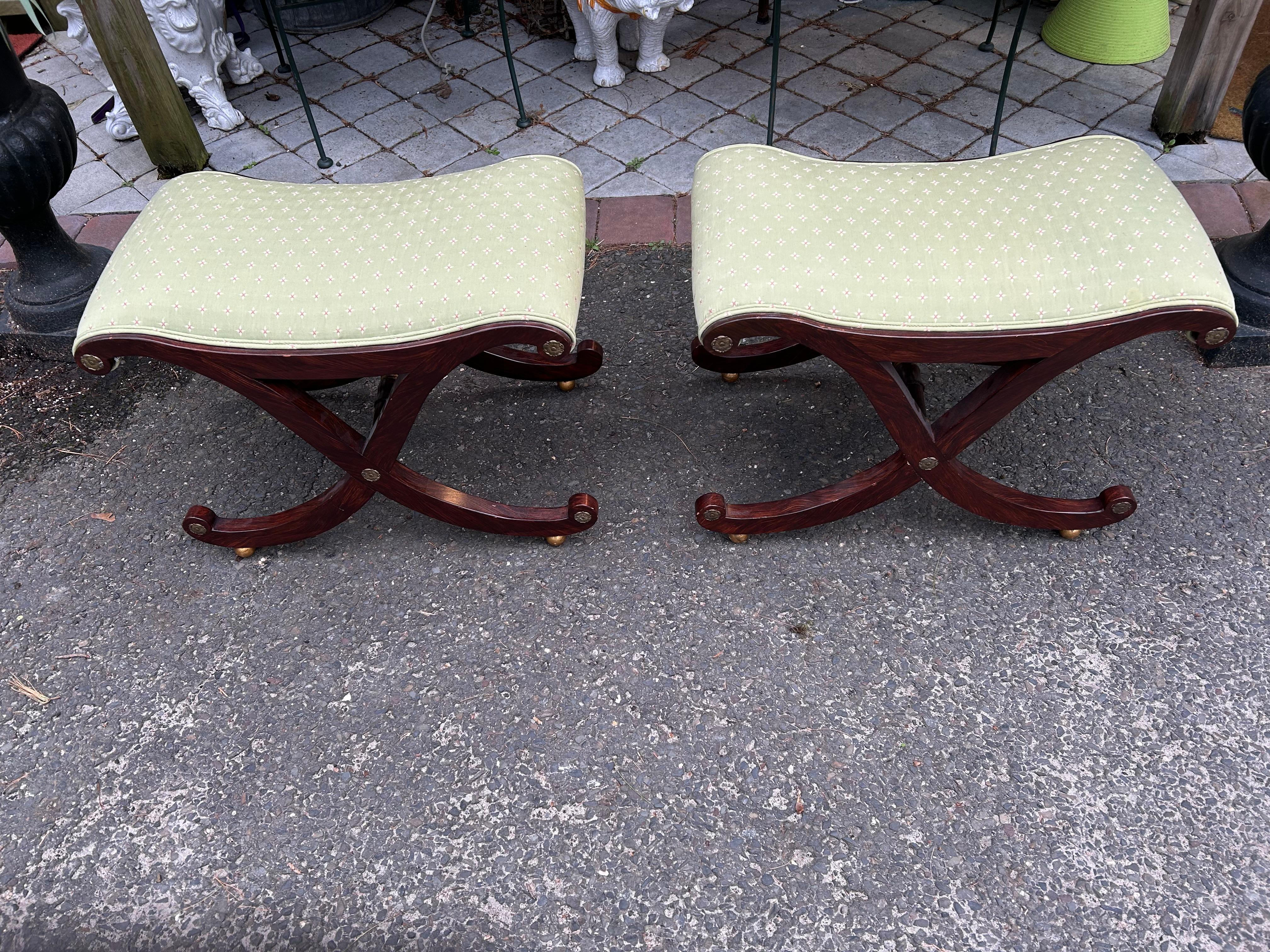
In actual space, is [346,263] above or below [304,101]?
above

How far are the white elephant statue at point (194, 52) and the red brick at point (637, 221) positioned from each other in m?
1.47

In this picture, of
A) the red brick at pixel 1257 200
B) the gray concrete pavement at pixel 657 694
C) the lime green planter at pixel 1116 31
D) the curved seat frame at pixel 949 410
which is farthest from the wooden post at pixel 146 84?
the red brick at pixel 1257 200

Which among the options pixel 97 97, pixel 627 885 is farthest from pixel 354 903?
pixel 97 97

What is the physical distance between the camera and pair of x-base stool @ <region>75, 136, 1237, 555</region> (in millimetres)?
1467

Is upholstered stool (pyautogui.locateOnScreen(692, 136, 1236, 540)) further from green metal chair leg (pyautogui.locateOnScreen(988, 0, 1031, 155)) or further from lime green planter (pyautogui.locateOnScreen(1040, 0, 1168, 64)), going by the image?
lime green planter (pyautogui.locateOnScreen(1040, 0, 1168, 64))

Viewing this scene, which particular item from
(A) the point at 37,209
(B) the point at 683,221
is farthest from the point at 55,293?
(B) the point at 683,221

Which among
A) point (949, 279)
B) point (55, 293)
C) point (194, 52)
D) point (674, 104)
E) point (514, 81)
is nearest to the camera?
point (949, 279)

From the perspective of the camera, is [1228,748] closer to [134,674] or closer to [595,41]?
[134,674]

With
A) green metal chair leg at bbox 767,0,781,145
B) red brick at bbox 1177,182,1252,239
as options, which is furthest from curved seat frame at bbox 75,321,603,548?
red brick at bbox 1177,182,1252,239

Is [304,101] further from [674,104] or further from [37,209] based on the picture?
[674,104]

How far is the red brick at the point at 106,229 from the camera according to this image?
8.87 feet

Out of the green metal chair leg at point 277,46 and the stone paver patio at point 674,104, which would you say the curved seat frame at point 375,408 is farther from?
the green metal chair leg at point 277,46

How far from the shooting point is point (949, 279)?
1489 mm

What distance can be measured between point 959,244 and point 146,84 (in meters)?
2.49
